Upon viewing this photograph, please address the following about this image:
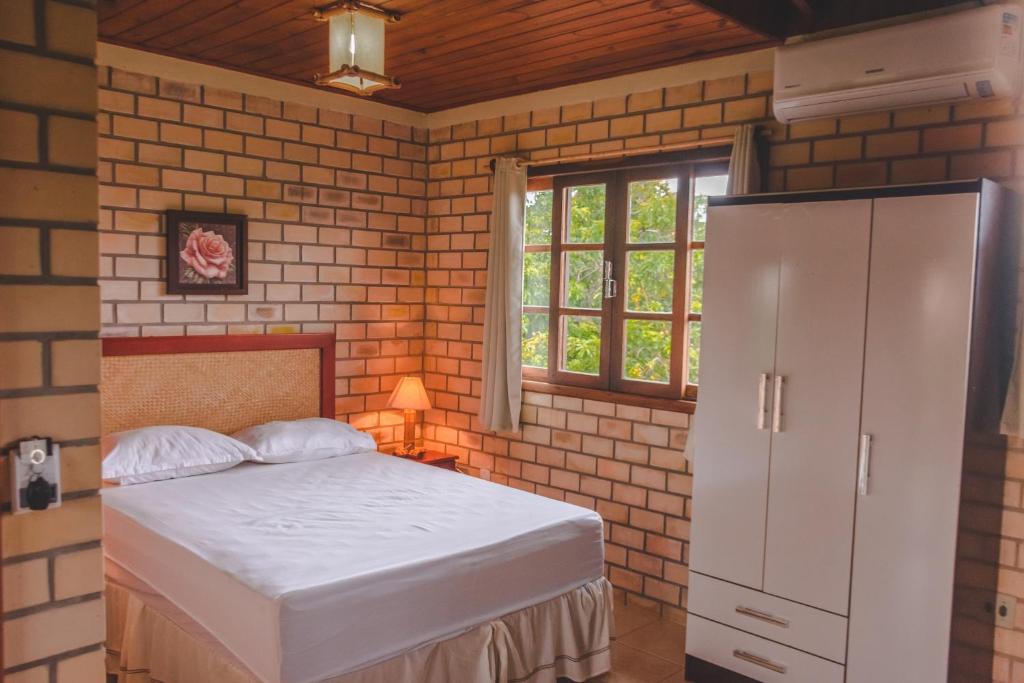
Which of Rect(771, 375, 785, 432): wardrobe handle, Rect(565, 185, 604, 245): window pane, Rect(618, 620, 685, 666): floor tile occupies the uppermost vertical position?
Rect(565, 185, 604, 245): window pane

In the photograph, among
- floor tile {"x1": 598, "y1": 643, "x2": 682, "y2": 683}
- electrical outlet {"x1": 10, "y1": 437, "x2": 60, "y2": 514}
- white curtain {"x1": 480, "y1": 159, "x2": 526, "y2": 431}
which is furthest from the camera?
white curtain {"x1": 480, "y1": 159, "x2": 526, "y2": 431}

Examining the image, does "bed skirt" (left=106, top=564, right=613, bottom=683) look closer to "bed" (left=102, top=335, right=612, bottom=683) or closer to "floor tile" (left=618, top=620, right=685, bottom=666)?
"bed" (left=102, top=335, right=612, bottom=683)

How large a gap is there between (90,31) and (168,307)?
286cm

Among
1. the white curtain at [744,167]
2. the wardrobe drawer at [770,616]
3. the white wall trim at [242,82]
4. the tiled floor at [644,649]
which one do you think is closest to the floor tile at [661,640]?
the tiled floor at [644,649]

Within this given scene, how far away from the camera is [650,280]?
4039mm

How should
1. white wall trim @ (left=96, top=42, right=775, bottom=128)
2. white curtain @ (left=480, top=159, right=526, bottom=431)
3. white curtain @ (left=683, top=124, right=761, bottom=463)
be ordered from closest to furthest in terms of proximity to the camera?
white curtain @ (left=683, top=124, right=761, bottom=463), white wall trim @ (left=96, top=42, right=775, bottom=128), white curtain @ (left=480, top=159, right=526, bottom=431)

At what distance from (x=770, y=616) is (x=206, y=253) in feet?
10.3

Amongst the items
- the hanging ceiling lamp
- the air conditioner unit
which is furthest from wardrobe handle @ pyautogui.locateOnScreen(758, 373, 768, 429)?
the hanging ceiling lamp

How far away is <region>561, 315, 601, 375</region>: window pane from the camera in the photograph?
4.29m

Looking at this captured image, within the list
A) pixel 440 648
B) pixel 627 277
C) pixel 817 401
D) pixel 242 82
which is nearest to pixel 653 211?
pixel 627 277

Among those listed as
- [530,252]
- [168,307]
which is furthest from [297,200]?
[530,252]

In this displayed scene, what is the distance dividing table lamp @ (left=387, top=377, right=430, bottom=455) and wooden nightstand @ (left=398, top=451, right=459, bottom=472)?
10 centimetres

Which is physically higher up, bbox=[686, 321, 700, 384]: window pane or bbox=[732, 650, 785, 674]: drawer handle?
bbox=[686, 321, 700, 384]: window pane

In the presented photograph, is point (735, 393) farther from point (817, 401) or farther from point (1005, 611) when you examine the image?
point (1005, 611)
